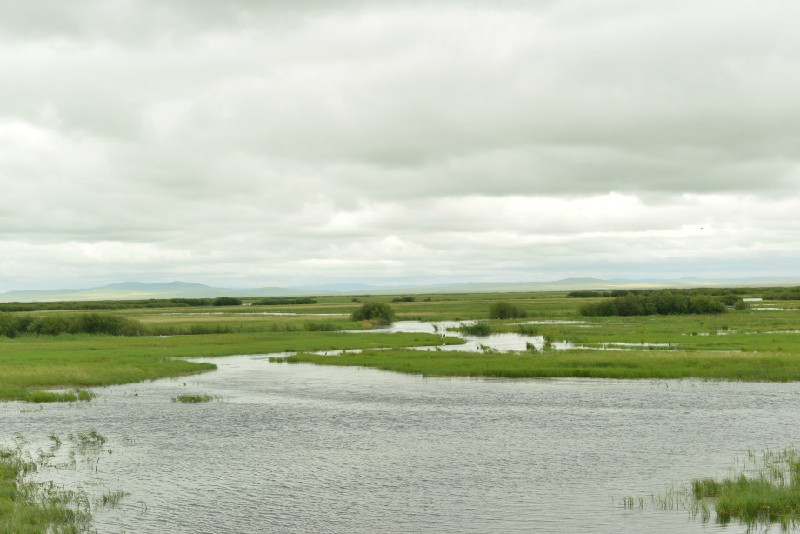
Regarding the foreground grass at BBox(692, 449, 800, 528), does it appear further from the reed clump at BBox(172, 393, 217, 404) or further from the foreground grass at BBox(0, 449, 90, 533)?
the reed clump at BBox(172, 393, 217, 404)

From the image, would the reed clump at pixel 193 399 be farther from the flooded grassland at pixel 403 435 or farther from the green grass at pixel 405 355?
the green grass at pixel 405 355

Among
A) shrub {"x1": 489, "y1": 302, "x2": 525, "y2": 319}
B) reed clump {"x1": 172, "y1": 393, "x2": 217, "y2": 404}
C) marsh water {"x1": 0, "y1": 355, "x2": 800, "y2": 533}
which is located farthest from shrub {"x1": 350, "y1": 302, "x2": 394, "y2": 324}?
reed clump {"x1": 172, "y1": 393, "x2": 217, "y2": 404}

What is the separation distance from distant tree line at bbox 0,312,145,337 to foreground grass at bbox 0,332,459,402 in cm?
340

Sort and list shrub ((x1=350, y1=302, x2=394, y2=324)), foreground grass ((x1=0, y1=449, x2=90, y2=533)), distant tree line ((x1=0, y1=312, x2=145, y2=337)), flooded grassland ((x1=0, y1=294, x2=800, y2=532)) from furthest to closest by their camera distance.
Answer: shrub ((x1=350, y1=302, x2=394, y2=324))
distant tree line ((x1=0, y1=312, x2=145, y2=337))
flooded grassland ((x1=0, y1=294, x2=800, y2=532))
foreground grass ((x1=0, y1=449, x2=90, y2=533))

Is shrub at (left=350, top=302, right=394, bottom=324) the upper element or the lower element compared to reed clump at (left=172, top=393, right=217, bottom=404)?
upper

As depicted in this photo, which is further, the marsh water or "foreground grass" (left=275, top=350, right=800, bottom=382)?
"foreground grass" (left=275, top=350, right=800, bottom=382)

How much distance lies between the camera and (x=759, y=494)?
19.5 meters

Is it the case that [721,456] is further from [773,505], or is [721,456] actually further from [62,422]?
[62,422]

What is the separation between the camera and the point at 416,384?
152 feet

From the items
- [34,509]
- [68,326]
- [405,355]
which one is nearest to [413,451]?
[34,509]

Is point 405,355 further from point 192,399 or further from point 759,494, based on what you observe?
point 759,494

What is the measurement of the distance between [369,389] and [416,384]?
366cm

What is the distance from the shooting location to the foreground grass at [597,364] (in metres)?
46.5

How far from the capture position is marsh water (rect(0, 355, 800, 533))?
19766mm
